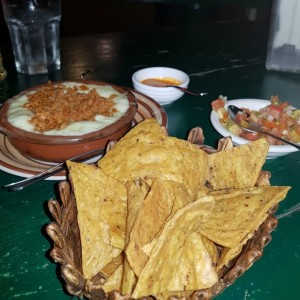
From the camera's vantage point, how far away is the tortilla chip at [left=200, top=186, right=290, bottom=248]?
0.93m

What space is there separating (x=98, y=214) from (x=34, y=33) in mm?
1626

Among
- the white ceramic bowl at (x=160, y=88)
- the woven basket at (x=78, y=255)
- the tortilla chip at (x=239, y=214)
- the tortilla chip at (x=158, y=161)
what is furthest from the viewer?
the white ceramic bowl at (x=160, y=88)

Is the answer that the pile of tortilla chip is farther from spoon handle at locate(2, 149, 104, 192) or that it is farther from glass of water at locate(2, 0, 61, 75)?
glass of water at locate(2, 0, 61, 75)

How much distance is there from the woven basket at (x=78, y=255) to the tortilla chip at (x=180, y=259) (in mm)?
45

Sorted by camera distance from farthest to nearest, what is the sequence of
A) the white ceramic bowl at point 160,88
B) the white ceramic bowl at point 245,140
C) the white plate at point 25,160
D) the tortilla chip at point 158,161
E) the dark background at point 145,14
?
the dark background at point 145,14 → the white ceramic bowl at point 160,88 → the white ceramic bowl at point 245,140 → the white plate at point 25,160 → the tortilla chip at point 158,161

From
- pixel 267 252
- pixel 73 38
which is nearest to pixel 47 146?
pixel 267 252

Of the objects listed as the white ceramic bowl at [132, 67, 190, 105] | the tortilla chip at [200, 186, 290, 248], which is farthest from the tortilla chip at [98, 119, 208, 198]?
the white ceramic bowl at [132, 67, 190, 105]

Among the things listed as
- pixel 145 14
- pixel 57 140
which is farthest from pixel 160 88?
pixel 145 14

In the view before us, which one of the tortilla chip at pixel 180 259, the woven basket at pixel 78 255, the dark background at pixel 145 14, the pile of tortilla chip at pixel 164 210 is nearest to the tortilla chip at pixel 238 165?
the pile of tortilla chip at pixel 164 210

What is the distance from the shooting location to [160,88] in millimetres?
1899

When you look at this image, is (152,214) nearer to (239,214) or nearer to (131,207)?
(131,207)

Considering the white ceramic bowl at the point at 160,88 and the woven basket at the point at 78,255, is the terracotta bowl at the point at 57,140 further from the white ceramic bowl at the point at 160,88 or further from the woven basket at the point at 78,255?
the white ceramic bowl at the point at 160,88

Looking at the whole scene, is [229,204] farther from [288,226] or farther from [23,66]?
[23,66]

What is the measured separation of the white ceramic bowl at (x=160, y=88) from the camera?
1903 millimetres
